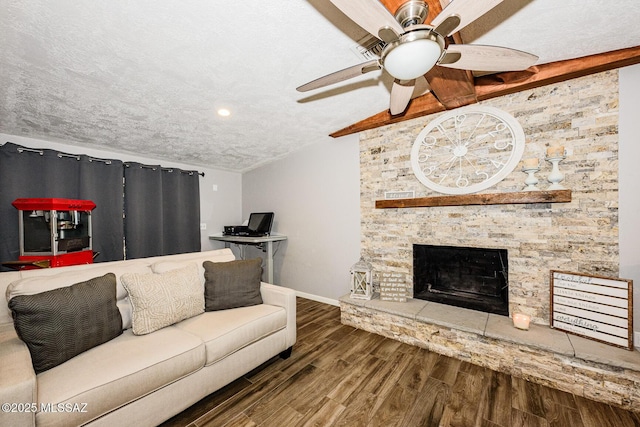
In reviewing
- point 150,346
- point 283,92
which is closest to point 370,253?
point 283,92

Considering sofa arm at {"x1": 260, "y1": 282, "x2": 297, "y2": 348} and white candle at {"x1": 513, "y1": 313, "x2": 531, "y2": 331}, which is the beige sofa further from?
white candle at {"x1": 513, "y1": 313, "x2": 531, "y2": 331}

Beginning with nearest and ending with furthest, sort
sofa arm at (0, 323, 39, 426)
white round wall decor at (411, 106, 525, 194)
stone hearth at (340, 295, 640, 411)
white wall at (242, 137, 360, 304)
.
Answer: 1. sofa arm at (0, 323, 39, 426)
2. stone hearth at (340, 295, 640, 411)
3. white round wall decor at (411, 106, 525, 194)
4. white wall at (242, 137, 360, 304)

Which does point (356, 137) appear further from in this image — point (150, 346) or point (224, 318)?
point (150, 346)

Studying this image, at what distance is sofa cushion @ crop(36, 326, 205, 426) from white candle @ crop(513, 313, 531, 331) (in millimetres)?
2470

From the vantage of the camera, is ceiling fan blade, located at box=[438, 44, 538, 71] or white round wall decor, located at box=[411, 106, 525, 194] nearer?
ceiling fan blade, located at box=[438, 44, 538, 71]

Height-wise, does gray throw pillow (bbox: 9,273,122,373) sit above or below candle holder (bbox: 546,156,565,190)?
below

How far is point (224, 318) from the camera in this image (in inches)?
74.2

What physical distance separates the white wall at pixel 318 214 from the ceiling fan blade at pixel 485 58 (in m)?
1.86

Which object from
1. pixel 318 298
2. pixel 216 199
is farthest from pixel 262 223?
pixel 318 298

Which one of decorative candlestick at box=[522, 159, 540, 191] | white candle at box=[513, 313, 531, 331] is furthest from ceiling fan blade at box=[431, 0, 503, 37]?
white candle at box=[513, 313, 531, 331]

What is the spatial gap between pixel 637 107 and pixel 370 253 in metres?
2.57

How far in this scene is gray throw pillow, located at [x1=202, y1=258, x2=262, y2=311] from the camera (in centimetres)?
206

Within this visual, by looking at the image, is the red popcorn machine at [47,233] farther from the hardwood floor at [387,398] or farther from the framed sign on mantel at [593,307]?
the framed sign on mantel at [593,307]

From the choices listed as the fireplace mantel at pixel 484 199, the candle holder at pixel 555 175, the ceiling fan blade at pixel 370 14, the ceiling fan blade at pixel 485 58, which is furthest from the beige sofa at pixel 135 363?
the candle holder at pixel 555 175
